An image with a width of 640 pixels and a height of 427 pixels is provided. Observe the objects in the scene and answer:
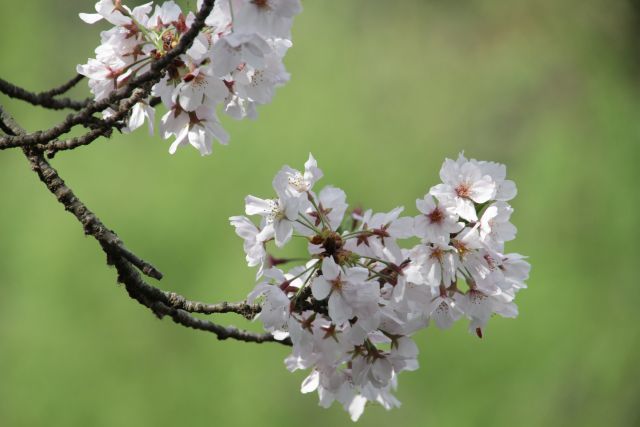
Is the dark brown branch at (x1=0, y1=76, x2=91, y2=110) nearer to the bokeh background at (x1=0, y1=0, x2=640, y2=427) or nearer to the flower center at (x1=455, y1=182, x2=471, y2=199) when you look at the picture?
the flower center at (x1=455, y1=182, x2=471, y2=199)

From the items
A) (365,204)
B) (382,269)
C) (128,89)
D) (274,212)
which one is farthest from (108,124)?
(365,204)

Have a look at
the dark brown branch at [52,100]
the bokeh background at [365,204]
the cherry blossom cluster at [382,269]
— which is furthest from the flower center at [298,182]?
the bokeh background at [365,204]

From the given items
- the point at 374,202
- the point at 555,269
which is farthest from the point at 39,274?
the point at 555,269

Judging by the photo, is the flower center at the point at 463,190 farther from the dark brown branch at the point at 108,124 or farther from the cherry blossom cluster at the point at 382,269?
the dark brown branch at the point at 108,124

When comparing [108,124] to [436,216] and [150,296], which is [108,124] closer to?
[150,296]

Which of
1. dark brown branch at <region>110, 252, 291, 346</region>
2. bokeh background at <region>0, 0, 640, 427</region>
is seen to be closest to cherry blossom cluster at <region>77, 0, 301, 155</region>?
dark brown branch at <region>110, 252, 291, 346</region>
